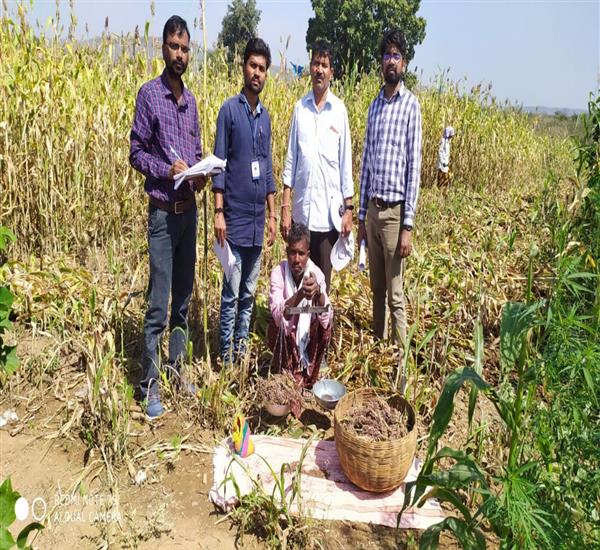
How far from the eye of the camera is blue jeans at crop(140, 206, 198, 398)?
107 inches

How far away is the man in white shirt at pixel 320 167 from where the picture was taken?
316cm

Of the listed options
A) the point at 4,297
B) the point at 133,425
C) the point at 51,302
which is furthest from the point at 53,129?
the point at 4,297

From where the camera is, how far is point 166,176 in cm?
260

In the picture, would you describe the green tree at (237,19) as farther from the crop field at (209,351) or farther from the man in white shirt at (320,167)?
the man in white shirt at (320,167)

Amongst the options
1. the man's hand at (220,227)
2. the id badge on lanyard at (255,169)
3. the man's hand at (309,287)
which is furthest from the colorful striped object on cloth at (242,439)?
the id badge on lanyard at (255,169)

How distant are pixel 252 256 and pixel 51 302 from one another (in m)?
1.54

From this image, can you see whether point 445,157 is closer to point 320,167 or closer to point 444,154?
point 444,154

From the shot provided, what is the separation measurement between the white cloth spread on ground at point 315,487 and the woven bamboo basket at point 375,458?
9cm

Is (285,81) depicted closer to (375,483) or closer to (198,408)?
(198,408)

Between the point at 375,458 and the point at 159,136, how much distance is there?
2015 millimetres

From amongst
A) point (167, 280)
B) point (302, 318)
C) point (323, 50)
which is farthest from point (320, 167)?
point (167, 280)

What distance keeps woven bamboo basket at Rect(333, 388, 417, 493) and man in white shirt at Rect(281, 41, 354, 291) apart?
4.22 ft

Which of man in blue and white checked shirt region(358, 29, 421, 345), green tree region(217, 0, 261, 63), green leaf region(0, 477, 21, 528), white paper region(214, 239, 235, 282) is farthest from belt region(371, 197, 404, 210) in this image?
green tree region(217, 0, 261, 63)

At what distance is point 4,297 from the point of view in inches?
63.8
